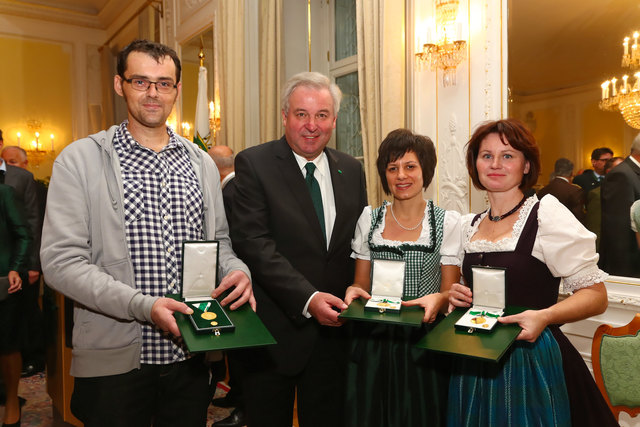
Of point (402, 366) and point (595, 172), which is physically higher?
point (595, 172)

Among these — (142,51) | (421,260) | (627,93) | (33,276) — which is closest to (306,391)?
(421,260)

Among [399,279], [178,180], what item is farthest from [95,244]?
[399,279]

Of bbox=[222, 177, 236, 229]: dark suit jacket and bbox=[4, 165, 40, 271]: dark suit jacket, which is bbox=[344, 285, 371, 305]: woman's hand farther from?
bbox=[4, 165, 40, 271]: dark suit jacket

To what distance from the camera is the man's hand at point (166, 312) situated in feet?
4.58

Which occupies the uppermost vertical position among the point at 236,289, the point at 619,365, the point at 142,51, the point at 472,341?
the point at 142,51

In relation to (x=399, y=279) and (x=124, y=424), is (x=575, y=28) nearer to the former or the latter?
(x=399, y=279)

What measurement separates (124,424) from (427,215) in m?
1.29

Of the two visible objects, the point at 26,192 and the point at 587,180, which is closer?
the point at 587,180

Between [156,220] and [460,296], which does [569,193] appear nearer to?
[460,296]

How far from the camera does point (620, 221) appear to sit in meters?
2.53

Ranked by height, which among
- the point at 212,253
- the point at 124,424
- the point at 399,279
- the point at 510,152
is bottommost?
the point at 124,424

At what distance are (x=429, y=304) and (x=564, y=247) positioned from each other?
0.46 metres

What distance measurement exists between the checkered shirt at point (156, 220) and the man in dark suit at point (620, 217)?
2.12 meters

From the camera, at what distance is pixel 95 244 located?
1554mm
